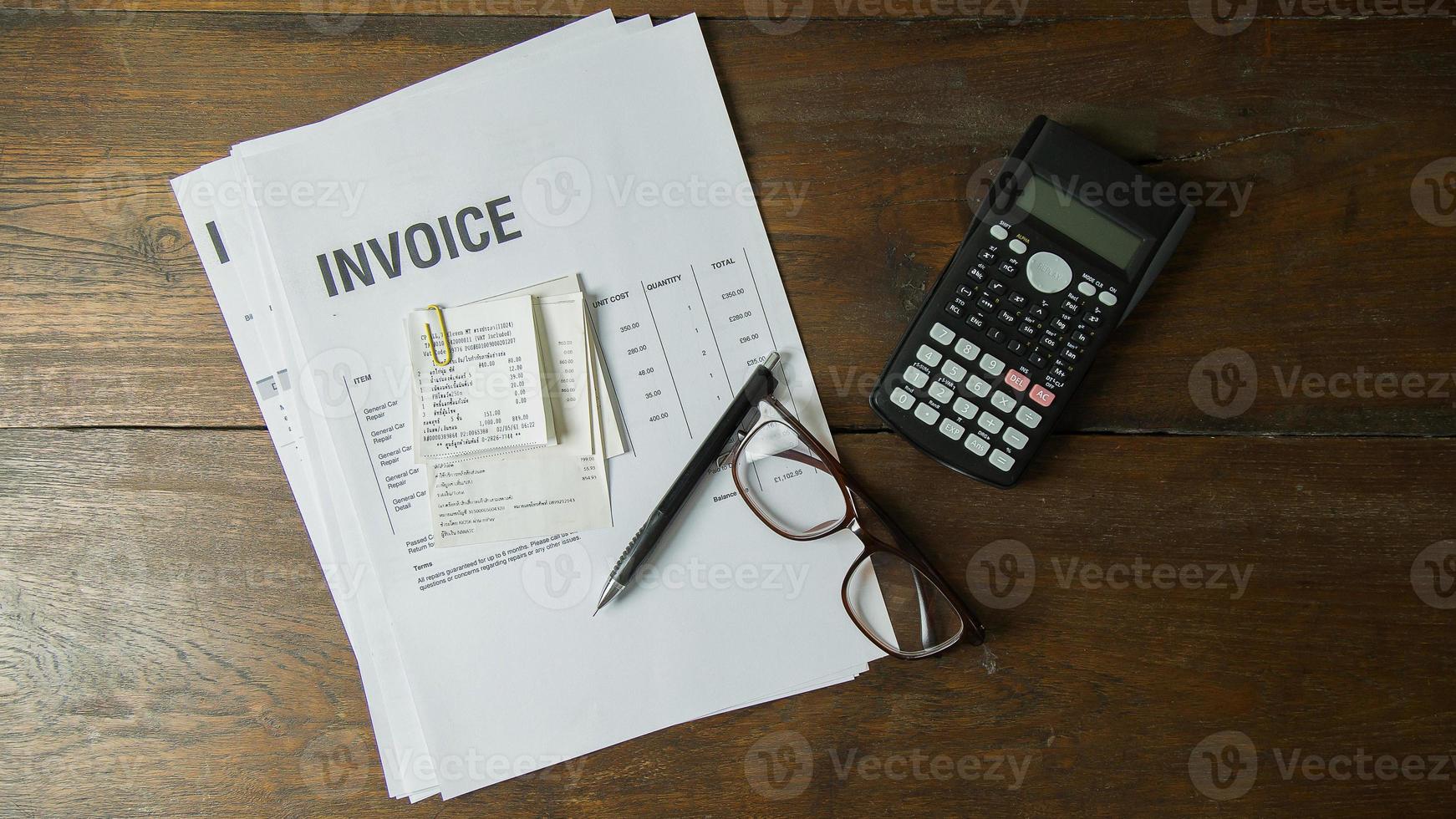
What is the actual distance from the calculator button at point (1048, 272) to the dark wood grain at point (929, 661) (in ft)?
0.33

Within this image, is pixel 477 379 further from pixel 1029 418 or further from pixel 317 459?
pixel 1029 418

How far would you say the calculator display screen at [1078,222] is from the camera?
522mm

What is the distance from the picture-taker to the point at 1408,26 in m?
0.56

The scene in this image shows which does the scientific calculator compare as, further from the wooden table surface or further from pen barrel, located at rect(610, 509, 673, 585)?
pen barrel, located at rect(610, 509, 673, 585)

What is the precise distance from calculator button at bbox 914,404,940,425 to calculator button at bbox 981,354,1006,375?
41mm

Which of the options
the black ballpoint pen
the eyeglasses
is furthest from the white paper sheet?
the eyeglasses

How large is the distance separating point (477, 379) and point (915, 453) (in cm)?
29

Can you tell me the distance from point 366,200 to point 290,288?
0.08 meters

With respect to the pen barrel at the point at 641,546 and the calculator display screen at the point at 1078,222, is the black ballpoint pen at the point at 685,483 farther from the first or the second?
the calculator display screen at the point at 1078,222

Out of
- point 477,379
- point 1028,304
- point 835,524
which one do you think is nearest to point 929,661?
point 835,524

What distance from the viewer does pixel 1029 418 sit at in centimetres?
52

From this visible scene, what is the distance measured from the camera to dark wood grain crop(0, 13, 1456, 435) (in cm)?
55

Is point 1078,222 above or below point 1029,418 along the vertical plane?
above

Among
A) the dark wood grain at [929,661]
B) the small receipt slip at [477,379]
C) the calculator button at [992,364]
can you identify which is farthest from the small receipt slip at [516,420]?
the calculator button at [992,364]
